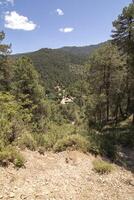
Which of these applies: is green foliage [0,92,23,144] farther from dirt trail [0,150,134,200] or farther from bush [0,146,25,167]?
dirt trail [0,150,134,200]

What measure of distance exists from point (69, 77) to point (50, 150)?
182 metres

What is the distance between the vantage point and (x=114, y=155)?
1284 centimetres

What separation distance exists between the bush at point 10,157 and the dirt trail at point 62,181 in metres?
0.25

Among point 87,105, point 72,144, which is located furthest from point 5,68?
point 72,144

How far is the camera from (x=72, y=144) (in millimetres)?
11938

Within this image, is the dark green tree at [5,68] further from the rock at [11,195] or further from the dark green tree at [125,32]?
the rock at [11,195]

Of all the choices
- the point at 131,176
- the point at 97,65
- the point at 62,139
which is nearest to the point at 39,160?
the point at 62,139

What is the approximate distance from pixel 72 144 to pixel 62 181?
2959mm

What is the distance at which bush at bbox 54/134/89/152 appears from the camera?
37.8ft

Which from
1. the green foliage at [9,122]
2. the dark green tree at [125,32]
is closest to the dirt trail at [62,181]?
the green foliage at [9,122]

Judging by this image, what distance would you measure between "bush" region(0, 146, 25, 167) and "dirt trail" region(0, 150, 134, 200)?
0.81 feet

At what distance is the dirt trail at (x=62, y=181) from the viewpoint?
8.07 m

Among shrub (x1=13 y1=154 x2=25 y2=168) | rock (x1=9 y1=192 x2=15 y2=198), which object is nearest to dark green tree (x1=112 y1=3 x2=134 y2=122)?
shrub (x1=13 y1=154 x2=25 y2=168)

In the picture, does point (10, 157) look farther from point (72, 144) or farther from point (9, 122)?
point (72, 144)
